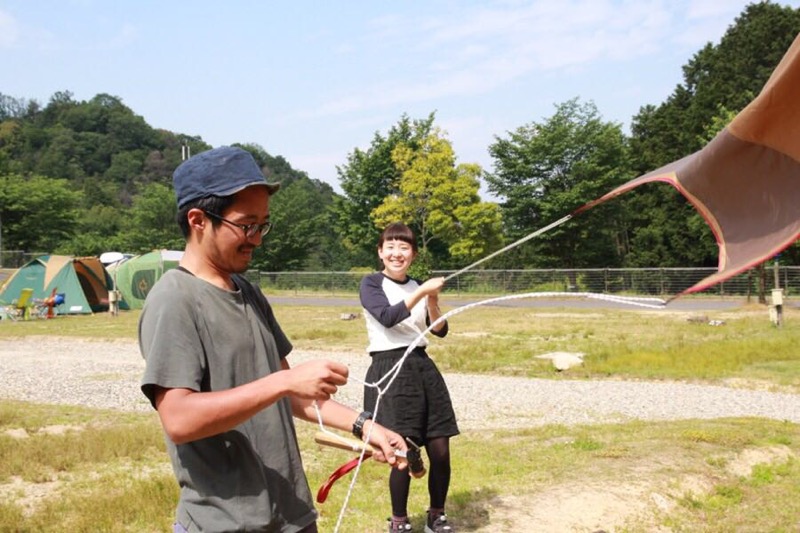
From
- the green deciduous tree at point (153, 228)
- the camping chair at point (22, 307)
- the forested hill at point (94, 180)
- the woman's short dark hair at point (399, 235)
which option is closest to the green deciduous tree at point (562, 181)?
→ the forested hill at point (94, 180)

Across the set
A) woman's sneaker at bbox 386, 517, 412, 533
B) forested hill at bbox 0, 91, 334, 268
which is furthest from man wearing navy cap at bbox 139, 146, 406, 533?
forested hill at bbox 0, 91, 334, 268

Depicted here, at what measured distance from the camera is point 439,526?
179 inches

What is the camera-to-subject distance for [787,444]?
6840 mm

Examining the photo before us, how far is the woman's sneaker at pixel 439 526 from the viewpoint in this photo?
14.8 ft

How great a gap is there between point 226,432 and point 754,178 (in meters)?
2.11

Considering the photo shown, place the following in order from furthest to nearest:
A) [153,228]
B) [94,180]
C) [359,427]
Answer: [94,180] → [153,228] → [359,427]

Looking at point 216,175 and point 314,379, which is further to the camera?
point 216,175

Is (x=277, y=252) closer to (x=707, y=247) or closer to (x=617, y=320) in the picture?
(x=707, y=247)

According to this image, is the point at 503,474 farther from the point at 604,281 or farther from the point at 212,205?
the point at 604,281

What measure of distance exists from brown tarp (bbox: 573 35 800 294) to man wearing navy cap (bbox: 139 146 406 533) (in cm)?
143

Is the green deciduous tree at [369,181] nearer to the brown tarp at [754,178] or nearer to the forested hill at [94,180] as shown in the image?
the forested hill at [94,180]

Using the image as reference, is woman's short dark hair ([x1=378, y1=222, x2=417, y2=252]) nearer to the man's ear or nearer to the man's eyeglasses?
the man's eyeglasses

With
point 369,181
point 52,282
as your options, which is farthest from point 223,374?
point 369,181

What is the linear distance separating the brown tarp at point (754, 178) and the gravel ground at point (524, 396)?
549 centimetres
